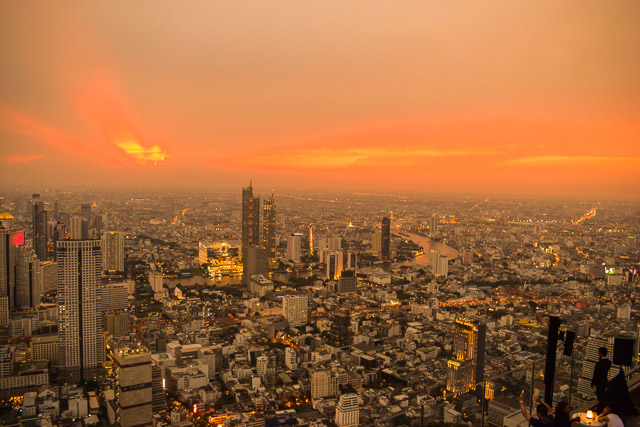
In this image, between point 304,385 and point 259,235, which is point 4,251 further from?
point 259,235

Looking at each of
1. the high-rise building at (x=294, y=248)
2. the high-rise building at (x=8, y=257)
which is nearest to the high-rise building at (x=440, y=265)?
the high-rise building at (x=294, y=248)

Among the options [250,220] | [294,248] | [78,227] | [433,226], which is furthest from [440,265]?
[78,227]

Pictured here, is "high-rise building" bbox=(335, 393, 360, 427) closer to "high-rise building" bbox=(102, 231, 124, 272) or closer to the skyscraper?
"high-rise building" bbox=(102, 231, 124, 272)

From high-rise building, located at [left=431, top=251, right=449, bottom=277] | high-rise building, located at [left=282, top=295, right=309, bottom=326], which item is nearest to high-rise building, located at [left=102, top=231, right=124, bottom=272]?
high-rise building, located at [left=282, top=295, right=309, bottom=326]

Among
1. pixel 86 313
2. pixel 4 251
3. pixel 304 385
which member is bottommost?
pixel 304 385

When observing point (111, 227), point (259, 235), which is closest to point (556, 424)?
point (111, 227)

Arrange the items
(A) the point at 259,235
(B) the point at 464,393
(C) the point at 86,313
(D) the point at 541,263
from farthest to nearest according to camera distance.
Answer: (A) the point at 259,235
(D) the point at 541,263
(C) the point at 86,313
(B) the point at 464,393

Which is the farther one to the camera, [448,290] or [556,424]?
[448,290]

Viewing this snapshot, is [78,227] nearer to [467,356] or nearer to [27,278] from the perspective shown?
[27,278]
